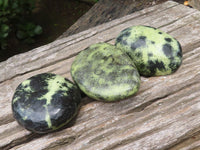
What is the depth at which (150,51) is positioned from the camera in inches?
54.0

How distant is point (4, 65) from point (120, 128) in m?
0.86

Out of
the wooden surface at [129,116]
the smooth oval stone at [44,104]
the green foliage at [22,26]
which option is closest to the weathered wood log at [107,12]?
the wooden surface at [129,116]

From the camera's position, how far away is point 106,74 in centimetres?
127

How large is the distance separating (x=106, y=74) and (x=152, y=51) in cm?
28

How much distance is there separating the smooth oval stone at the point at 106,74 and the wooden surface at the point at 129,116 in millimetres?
137

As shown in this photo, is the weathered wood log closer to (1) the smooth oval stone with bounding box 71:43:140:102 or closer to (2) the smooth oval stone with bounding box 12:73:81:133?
(1) the smooth oval stone with bounding box 71:43:140:102

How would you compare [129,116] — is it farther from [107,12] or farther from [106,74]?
[107,12]

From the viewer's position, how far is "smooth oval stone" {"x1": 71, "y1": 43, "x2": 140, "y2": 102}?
1.23 metres

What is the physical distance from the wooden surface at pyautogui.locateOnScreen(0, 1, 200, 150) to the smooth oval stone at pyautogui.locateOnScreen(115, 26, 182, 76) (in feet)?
0.28

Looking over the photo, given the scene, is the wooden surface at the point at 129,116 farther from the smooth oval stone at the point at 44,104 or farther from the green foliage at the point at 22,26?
the green foliage at the point at 22,26

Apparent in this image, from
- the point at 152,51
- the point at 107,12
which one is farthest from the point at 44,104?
the point at 107,12

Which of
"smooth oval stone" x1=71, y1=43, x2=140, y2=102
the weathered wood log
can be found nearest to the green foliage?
the weathered wood log

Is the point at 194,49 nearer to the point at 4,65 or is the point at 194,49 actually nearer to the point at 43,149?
the point at 43,149

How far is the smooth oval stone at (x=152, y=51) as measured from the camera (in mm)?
1370
